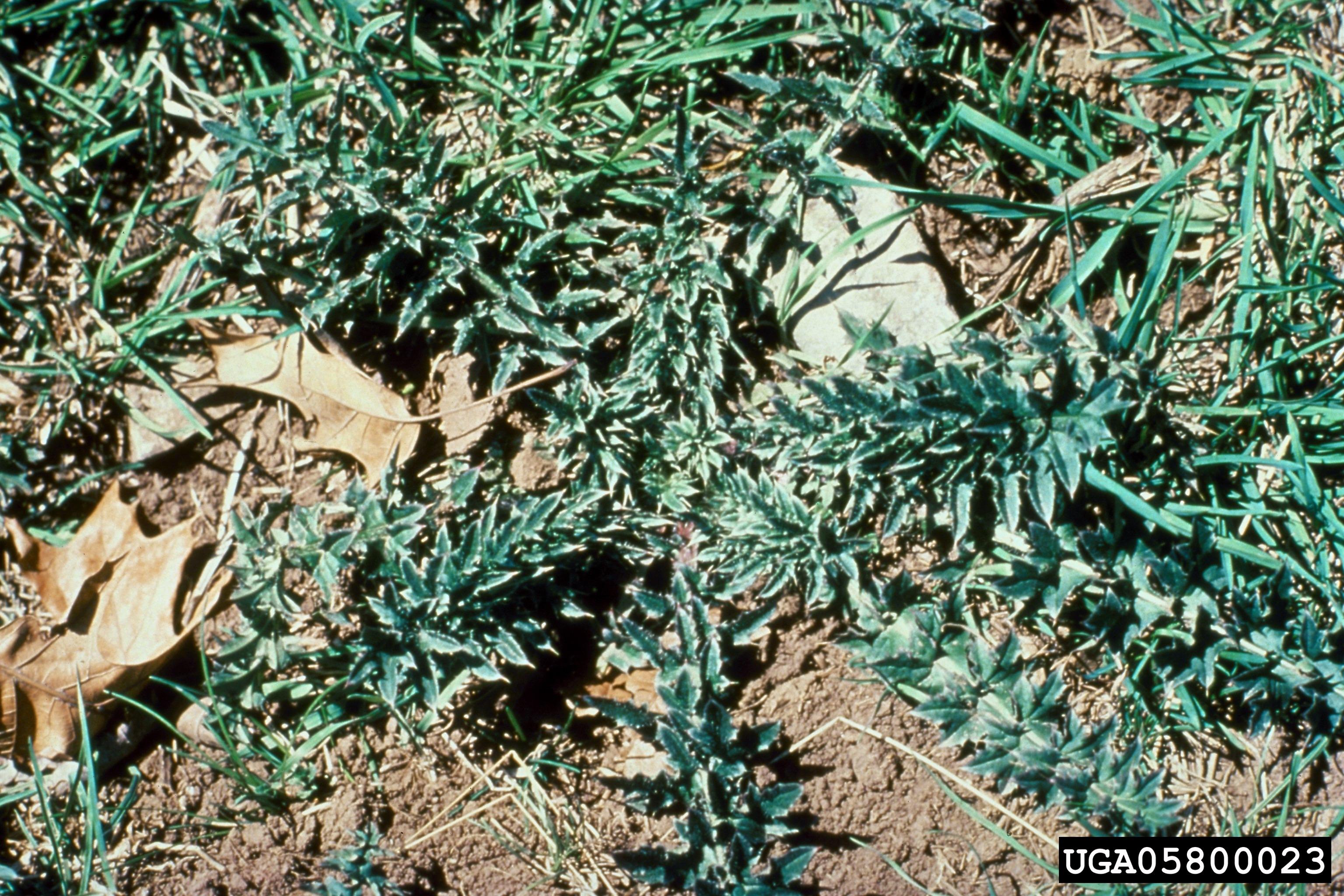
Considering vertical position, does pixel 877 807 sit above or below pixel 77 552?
above

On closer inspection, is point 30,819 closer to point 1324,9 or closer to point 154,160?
point 154,160

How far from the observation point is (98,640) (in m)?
2.89

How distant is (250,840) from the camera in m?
2.87

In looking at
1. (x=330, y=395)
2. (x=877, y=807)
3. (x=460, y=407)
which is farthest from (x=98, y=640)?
(x=877, y=807)

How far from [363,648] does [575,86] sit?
1.71m

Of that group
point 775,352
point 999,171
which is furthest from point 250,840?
point 999,171

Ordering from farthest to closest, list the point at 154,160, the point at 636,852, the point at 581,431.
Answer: the point at 154,160, the point at 581,431, the point at 636,852

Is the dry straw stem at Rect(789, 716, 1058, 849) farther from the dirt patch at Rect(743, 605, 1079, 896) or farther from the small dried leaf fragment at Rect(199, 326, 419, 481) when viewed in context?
the small dried leaf fragment at Rect(199, 326, 419, 481)

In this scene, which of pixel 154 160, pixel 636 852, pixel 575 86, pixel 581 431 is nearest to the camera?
pixel 636 852

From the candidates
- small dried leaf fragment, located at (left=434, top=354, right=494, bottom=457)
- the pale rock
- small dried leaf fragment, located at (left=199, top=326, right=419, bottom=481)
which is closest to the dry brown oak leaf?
small dried leaf fragment, located at (left=199, top=326, right=419, bottom=481)

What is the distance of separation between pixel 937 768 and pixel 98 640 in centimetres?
245

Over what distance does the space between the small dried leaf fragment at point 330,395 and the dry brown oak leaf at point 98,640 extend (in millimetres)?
500

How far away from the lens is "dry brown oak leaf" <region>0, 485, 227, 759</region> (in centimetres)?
285

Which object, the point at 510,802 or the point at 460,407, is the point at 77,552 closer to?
the point at 460,407
